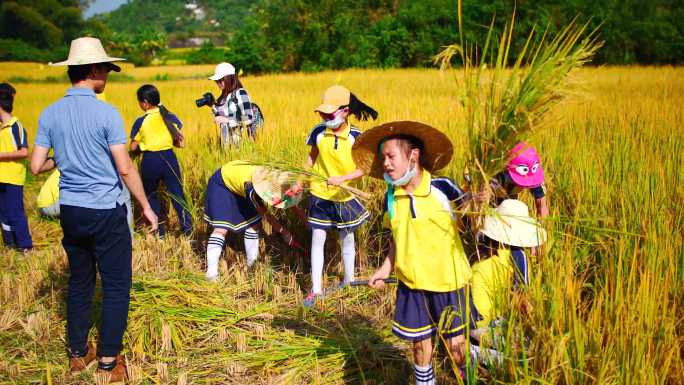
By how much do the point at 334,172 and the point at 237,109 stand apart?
1764 millimetres

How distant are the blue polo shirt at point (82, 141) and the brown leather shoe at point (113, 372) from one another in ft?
2.77

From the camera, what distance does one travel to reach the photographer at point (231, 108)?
4793 millimetres

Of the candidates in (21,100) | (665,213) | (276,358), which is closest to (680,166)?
(665,213)

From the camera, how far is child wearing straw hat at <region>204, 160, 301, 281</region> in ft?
12.3

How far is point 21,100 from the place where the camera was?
493 inches

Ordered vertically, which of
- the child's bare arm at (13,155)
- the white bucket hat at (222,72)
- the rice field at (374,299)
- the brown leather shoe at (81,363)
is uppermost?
the white bucket hat at (222,72)

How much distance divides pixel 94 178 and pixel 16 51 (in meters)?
36.8

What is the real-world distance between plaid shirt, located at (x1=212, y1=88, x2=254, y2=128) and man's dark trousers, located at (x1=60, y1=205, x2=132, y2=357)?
2.17 m

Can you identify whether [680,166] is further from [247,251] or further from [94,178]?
[94,178]

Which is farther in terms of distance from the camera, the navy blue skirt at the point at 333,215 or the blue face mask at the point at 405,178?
the navy blue skirt at the point at 333,215

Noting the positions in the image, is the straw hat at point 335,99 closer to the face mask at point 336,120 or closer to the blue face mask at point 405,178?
the face mask at point 336,120

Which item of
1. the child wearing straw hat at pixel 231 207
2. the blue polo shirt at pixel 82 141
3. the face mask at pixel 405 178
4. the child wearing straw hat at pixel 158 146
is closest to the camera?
the face mask at pixel 405 178

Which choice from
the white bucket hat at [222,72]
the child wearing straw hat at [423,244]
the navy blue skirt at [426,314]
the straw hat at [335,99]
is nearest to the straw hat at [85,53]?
the straw hat at [335,99]

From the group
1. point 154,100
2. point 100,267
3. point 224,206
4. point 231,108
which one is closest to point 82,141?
point 100,267
